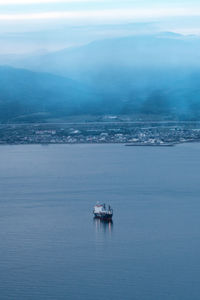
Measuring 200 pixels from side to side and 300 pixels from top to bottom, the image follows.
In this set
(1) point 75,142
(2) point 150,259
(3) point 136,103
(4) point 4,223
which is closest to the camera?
(2) point 150,259

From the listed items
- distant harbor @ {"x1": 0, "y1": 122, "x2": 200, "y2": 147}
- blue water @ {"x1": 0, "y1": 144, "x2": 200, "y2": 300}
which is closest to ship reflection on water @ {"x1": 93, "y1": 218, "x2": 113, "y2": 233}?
blue water @ {"x1": 0, "y1": 144, "x2": 200, "y2": 300}

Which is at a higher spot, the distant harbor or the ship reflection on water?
the distant harbor

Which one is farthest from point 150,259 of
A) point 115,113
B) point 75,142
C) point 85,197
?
point 115,113

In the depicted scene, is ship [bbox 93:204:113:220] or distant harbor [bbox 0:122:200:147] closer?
ship [bbox 93:204:113:220]

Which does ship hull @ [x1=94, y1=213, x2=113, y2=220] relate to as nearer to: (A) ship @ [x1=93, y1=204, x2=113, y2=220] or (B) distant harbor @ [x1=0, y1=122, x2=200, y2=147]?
(A) ship @ [x1=93, y1=204, x2=113, y2=220]

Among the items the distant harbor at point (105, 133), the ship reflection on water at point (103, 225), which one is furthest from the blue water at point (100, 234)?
the distant harbor at point (105, 133)

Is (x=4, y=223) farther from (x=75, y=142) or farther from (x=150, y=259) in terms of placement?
(x=75, y=142)

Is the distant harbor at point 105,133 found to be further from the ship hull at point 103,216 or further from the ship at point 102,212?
the ship hull at point 103,216
